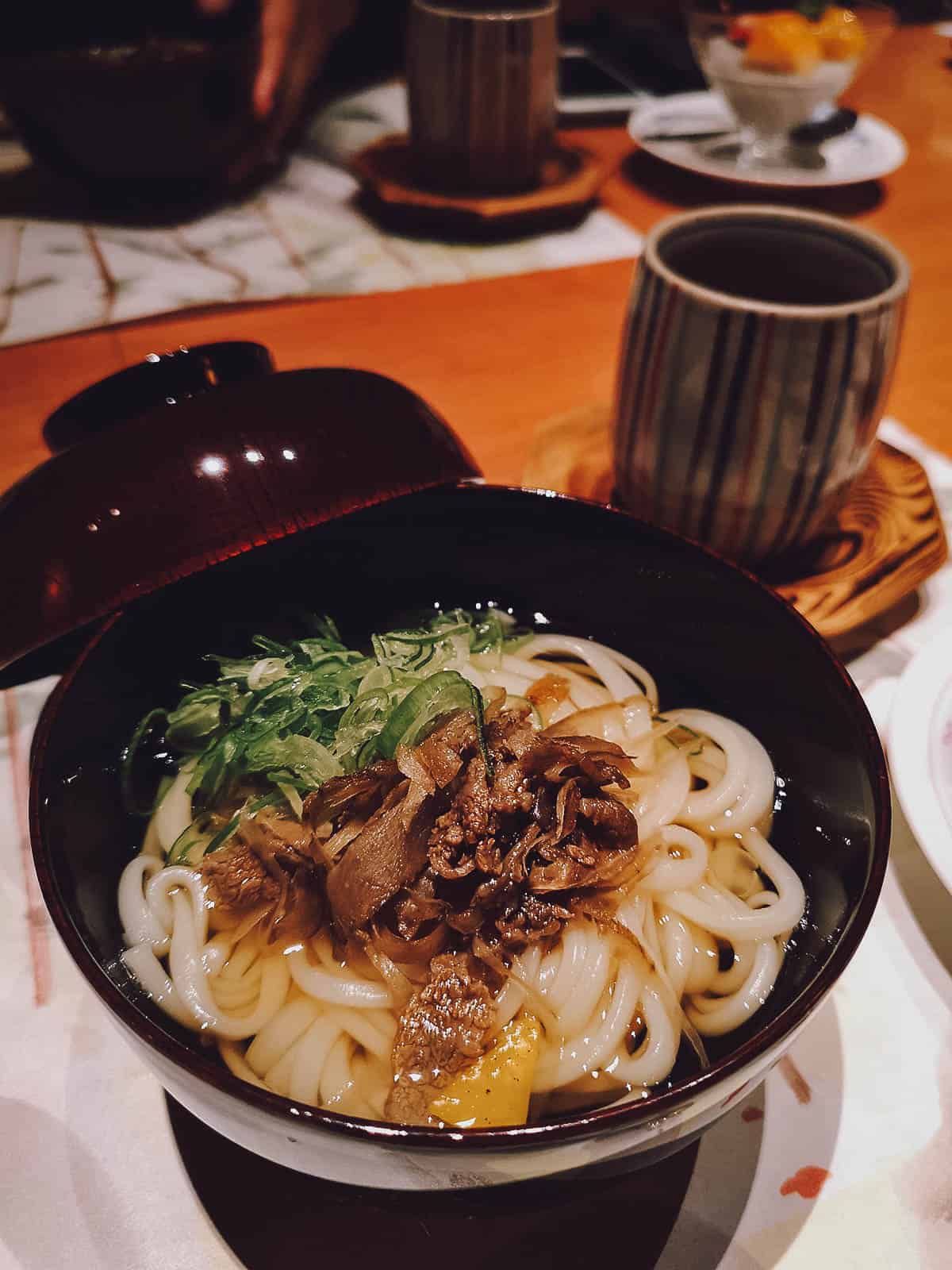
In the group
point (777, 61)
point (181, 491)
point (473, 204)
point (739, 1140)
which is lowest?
point (739, 1140)

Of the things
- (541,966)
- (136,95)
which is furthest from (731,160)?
(541,966)

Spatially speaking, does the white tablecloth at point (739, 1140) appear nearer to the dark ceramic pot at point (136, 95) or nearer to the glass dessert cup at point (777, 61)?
the dark ceramic pot at point (136, 95)

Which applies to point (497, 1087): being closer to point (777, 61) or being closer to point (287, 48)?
point (777, 61)

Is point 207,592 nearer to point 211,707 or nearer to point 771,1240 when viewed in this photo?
point 211,707

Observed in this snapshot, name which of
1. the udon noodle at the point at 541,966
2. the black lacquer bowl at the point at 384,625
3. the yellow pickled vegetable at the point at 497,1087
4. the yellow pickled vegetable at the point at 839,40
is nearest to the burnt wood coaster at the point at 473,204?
the yellow pickled vegetable at the point at 839,40

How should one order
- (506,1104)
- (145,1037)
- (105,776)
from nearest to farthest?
1. (145,1037)
2. (506,1104)
3. (105,776)

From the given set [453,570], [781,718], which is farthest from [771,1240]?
[453,570]
